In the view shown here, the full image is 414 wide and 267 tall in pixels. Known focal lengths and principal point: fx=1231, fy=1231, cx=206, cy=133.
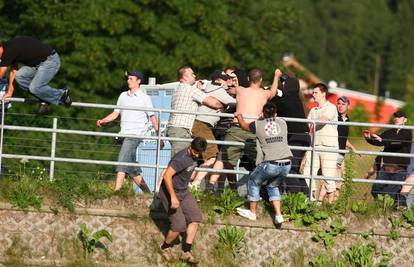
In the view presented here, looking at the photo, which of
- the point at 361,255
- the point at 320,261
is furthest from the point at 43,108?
the point at 361,255

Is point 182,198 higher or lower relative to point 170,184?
lower

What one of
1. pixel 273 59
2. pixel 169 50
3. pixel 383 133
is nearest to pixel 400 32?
pixel 273 59

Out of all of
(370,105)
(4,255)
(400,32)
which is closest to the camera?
(4,255)

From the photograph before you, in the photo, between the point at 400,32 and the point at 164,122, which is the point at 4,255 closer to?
the point at 164,122

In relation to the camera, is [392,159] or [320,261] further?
[392,159]

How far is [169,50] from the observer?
137 feet

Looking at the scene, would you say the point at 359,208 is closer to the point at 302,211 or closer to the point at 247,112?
the point at 302,211

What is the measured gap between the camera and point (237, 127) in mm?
17328

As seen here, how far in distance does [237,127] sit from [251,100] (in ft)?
1.74

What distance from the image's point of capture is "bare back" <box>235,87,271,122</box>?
55.8ft

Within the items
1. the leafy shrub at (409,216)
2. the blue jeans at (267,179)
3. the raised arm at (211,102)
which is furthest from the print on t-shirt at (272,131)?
the leafy shrub at (409,216)

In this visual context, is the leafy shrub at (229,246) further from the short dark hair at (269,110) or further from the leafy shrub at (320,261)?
the short dark hair at (269,110)

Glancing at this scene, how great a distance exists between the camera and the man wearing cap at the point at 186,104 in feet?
56.9

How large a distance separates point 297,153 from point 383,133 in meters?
1.34
